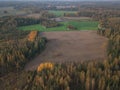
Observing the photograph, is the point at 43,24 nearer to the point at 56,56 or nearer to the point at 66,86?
the point at 56,56

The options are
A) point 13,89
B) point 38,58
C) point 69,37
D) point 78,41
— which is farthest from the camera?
point 69,37

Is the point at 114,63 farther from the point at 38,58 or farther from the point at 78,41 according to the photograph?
the point at 78,41

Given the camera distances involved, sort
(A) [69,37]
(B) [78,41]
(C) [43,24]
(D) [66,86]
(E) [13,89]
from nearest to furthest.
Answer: (D) [66,86] → (E) [13,89] → (B) [78,41] → (A) [69,37] → (C) [43,24]

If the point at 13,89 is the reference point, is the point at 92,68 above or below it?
above

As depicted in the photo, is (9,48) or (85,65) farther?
(9,48)

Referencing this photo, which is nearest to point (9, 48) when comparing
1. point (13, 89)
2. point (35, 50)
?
point (35, 50)

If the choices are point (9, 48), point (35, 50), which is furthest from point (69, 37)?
point (9, 48)
